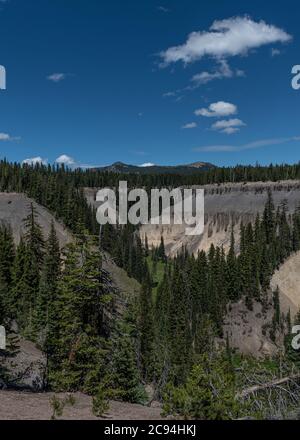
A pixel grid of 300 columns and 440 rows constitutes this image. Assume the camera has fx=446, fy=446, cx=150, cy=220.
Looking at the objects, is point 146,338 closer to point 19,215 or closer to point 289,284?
point 19,215

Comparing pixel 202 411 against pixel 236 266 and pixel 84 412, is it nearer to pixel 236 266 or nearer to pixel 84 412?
pixel 84 412

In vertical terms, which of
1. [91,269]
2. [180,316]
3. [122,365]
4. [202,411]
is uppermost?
[91,269]

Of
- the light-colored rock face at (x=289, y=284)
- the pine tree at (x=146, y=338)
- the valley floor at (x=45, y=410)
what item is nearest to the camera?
the valley floor at (x=45, y=410)

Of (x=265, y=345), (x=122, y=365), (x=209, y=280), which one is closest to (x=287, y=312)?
(x=265, y=345)

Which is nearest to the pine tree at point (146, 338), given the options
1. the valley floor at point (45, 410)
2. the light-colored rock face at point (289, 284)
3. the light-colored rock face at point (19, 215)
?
the valley floor at point (45, 410)

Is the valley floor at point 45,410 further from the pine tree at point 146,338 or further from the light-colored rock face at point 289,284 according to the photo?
the light-colored rock face at point 289,284
